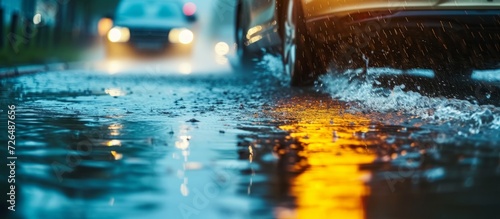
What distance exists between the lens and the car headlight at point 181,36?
2330 cm

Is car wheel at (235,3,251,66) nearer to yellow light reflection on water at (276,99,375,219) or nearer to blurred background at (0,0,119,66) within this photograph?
blurred background at (0,0,119,66)

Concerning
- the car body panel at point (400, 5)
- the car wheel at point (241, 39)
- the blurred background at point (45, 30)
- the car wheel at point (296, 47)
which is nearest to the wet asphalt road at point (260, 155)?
the car wheel at point (296, 47)

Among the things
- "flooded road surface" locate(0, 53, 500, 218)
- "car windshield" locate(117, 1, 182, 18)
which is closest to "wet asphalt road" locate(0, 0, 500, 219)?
"flooded road surface" locate(0, 53, 500, 218)

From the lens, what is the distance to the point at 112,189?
4.69 m

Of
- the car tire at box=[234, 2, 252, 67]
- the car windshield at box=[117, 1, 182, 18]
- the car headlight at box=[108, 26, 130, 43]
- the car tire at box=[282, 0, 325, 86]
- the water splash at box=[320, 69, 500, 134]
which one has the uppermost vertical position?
the car windshield at box=[117, 1, 182, 18]

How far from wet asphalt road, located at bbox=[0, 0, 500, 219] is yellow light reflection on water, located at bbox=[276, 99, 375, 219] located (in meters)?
0.01

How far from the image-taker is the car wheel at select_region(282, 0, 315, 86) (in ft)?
33.5

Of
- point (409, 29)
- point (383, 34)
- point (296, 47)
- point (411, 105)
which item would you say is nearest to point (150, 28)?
point (296, 47)

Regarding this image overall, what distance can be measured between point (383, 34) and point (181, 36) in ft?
47.8

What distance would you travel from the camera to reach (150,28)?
2302cm

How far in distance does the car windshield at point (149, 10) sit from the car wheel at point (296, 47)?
41.3 ft

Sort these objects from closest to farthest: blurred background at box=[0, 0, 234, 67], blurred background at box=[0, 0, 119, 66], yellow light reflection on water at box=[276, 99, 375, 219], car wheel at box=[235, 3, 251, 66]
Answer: yellow light reflection on water at box=[276, 99, 375, 219] < car wheel at box=[235, 3, 251, 66] < blurred background at box=[0, 0, 234, 67] < blurred background at box=[0, 0, 119, 66]

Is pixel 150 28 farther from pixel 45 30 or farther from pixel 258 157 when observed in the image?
pixel 258 157

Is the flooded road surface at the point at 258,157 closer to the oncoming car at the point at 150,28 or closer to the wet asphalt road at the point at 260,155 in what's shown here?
the wet asphalt road at the point at 260,155
